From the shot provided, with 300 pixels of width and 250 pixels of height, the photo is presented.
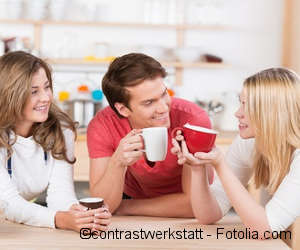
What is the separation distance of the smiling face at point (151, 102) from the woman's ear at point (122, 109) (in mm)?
23

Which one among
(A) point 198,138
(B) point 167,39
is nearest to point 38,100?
(A) point 198,138

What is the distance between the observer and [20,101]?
1816mm

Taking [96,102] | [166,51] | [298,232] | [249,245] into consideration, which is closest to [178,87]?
[166,51]

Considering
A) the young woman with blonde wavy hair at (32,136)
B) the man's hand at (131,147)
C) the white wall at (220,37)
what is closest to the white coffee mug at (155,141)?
the man's hand at (131,147)

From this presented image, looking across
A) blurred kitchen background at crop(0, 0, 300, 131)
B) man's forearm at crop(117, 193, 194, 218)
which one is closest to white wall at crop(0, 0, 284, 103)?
blurred kitchen background at crop(0, 0, 300, 131)

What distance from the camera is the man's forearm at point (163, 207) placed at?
66.7 inches

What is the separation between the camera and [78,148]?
370 cm

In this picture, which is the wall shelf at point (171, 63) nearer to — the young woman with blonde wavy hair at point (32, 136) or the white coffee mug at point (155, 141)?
the young woman with blonde wavy hair at point (32, 136)

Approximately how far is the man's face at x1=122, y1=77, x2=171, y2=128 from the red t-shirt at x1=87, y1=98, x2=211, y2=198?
0.28ft

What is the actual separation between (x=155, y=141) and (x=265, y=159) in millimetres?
363

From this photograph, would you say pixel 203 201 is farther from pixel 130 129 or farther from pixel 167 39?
pixel 167 39

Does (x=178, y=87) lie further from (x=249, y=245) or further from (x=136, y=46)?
(x=249, y=245)

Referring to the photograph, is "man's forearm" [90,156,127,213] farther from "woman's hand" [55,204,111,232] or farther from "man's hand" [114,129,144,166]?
"woman's hand" [55,204,111,232]

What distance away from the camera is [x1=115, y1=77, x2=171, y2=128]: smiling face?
1.76 meters
